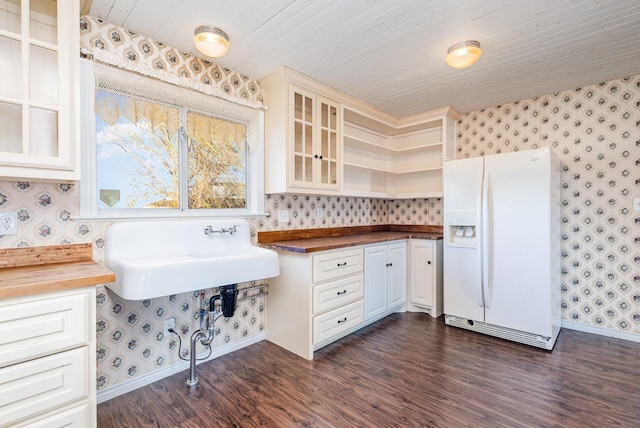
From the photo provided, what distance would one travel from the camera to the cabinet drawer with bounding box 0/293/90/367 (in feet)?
3.84

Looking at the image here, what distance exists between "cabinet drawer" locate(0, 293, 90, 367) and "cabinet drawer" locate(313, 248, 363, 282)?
1450mm

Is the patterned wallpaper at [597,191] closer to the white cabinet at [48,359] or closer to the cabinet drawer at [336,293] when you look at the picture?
the cabinet drawer at [336,293]

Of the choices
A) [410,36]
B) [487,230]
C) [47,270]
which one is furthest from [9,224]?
[487,230]

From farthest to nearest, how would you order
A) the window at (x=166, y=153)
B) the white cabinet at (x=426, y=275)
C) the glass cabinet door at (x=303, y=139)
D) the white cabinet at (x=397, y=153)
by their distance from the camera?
the white cabinet at (x=397, y=153)
the white cabinet at (x=426, y=275)
the glass cabinet door at (x=303, y=139)
the window at (x=166, y=153)

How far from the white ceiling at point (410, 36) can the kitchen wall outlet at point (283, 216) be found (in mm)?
1192

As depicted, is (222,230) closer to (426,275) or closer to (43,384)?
(43,384)

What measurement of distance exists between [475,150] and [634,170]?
4.33 feet

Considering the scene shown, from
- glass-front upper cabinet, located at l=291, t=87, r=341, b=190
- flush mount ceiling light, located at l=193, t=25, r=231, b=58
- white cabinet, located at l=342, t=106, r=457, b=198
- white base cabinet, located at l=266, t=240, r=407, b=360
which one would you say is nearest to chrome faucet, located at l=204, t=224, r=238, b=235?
white base cabinet, located at l=266, t=240, r=407, b=360

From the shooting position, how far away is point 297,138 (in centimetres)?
272

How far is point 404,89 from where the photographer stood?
293cm

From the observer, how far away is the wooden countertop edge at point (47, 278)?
46.4 inches

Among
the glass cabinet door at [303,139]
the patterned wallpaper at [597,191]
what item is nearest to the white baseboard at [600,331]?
the patterned wallpaper at [597,191]

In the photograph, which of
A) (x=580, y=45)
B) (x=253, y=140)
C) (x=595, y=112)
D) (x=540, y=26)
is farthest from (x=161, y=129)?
(x=595, y=112)

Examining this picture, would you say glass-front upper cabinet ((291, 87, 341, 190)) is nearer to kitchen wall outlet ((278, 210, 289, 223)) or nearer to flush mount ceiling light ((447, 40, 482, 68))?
kitchen wall outlet ((278, 210, 289, 223))
